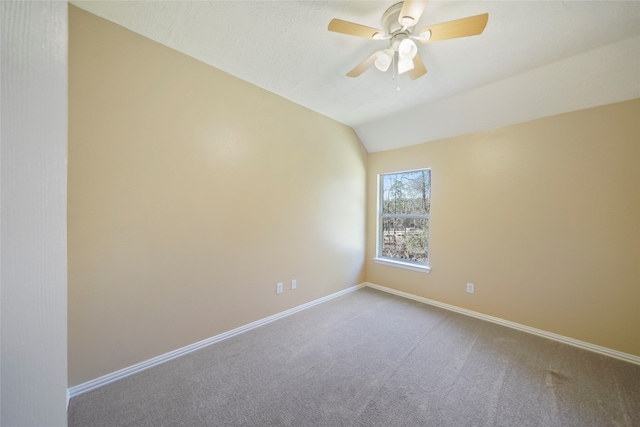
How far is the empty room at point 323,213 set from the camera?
160 centimetres

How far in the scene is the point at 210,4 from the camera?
1563 millimetres

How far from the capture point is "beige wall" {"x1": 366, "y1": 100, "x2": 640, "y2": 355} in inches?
82.4

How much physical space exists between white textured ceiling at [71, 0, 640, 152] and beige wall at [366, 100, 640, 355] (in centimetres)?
29

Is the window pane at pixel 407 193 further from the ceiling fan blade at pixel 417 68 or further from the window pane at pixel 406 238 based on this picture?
the ceiling fan blade at pixel 417 68

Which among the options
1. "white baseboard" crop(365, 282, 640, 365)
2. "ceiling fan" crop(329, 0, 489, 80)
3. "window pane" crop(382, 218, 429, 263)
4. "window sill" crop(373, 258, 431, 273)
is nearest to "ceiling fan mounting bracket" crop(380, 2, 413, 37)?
"ceiling fan" crop(329, 0, 489, 80)

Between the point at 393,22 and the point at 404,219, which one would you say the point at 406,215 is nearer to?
the point at 404,219

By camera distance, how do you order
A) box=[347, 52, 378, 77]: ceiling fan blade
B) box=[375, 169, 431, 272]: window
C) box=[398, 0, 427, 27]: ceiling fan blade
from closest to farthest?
box=[398, 0, 427, 27]: ceiling fan blade
box=[347, 52, 378, 77]: ceiling fan blade
box=[375, 169, 431, 272]: window

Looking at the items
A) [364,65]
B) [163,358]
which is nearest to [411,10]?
[364,65]

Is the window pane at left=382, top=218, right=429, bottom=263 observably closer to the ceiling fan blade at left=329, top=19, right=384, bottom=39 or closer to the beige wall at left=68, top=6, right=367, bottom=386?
the beige wall at left=68, top=6, right=367, bottom=386

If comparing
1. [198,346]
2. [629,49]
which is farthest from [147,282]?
[629,49]

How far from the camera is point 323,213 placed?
3279mm

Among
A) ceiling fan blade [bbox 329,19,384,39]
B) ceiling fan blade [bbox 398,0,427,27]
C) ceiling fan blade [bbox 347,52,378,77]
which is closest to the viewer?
ceiling fan blade [bbox 398,0,427,27]

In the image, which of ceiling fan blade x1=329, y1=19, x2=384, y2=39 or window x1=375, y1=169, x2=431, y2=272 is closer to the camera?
ceiling fan blade x1=329, y1=19, x2=384, y2=39

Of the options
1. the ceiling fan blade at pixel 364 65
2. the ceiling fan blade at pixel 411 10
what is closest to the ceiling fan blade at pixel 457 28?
the ceiling fan blade at pixel 411 10
